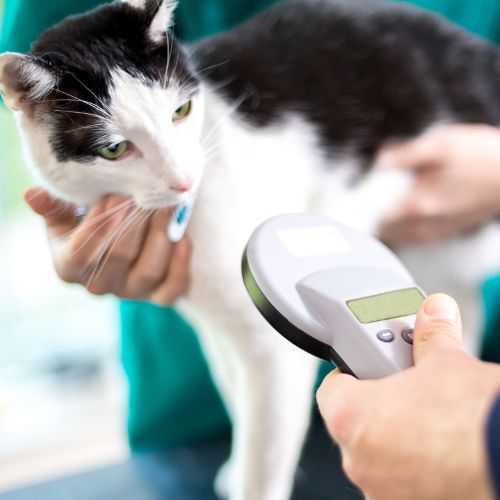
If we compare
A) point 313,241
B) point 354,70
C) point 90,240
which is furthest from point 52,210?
point 354,70

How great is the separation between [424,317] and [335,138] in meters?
0.41

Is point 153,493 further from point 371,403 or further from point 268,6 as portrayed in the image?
point 268,6

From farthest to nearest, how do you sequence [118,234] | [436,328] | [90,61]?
[118,234] < [90,61] < [436,328]

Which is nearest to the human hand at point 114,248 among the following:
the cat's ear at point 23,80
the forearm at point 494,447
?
the cat's ear at point 23,80

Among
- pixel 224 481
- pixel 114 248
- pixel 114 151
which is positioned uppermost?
Answer: pixel 114 151

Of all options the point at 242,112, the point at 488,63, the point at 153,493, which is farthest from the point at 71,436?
the point at 488,63

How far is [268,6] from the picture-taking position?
0.75m

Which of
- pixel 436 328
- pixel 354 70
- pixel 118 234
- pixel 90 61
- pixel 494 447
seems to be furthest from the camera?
pixel 354 70

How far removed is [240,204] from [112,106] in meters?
0.15

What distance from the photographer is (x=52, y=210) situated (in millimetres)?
573

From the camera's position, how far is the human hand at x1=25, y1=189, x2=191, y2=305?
1.85 ft

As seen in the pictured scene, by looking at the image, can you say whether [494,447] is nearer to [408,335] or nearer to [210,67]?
[408,335]

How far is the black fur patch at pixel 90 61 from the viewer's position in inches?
18.1

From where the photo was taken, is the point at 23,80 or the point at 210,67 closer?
the point at 23,80
